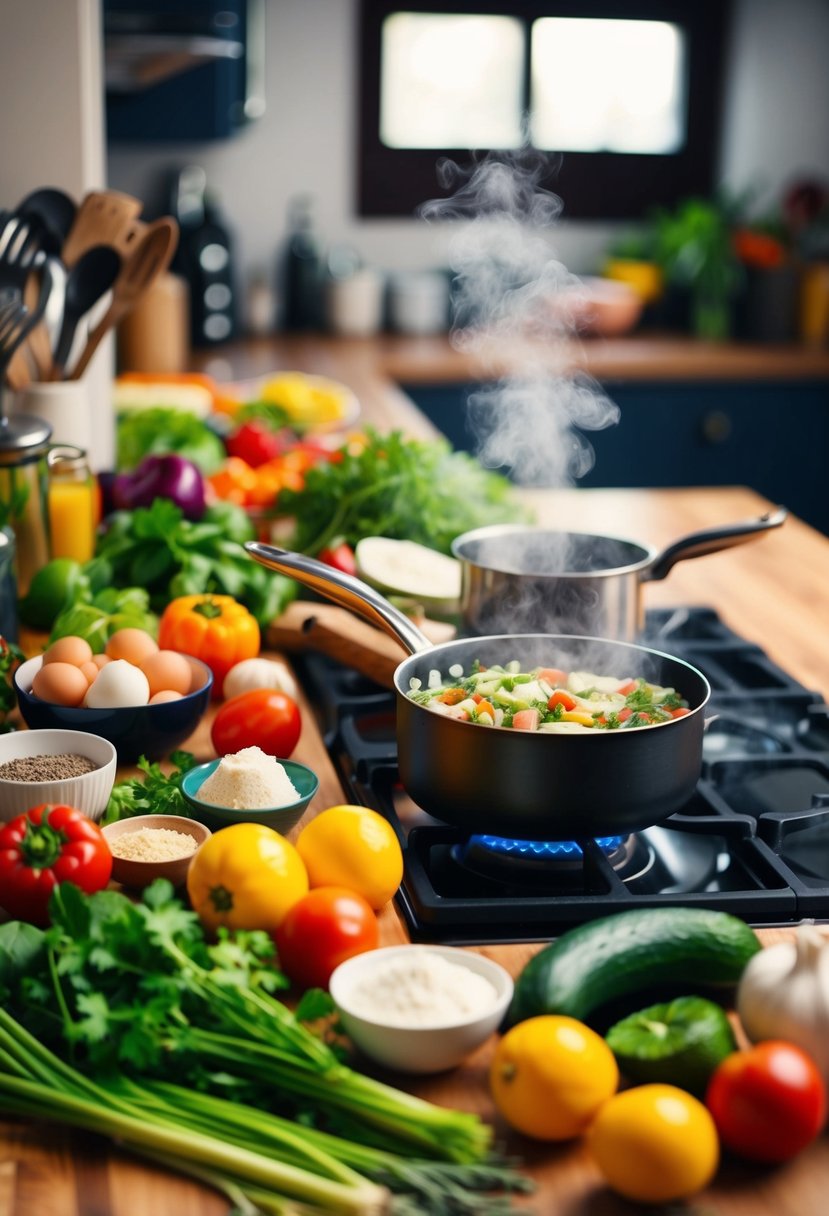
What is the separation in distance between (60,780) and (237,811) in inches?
5.8

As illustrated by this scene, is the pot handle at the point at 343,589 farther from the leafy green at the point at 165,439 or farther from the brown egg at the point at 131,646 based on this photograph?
the leafy green at the point at 165,439

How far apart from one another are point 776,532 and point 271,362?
6.30 feet

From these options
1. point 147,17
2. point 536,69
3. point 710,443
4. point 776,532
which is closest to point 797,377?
point 710,443

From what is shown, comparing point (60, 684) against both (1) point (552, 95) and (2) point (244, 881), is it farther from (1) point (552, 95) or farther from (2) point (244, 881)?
(1) point (552, 95)

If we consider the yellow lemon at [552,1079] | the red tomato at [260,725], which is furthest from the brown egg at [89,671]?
the yellow lemon at [552,1079]

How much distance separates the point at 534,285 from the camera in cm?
417

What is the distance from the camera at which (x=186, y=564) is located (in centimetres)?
171

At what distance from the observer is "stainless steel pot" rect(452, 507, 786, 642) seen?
1408 millimetres

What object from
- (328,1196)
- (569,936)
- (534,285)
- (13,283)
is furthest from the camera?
(534,285)

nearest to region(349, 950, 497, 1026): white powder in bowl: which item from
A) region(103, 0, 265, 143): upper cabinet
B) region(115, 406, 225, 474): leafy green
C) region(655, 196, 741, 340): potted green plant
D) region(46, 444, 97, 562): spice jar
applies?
region(46, 444, 97, 562): spice jar

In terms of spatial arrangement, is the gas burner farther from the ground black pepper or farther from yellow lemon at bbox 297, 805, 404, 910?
the ground black pepper

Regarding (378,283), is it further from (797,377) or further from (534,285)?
(797,377)

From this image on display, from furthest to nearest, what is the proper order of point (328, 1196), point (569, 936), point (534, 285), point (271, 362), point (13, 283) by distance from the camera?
point (534, 285), point (271, 362), point (13, 283), point (569, 936), point (328, 1196)

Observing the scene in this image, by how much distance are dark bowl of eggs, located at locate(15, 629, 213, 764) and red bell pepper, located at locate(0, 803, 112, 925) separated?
298 millimetres
